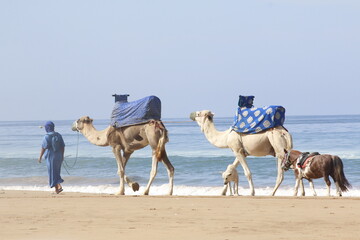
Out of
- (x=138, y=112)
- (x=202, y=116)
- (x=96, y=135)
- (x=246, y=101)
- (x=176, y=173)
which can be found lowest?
(x=176, y=173)

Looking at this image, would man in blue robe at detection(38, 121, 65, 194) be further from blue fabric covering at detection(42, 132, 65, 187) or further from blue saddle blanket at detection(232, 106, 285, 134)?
blue saddle blanket at detection(232, 106, 285, 134)

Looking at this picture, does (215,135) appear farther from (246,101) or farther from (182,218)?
(182,218)

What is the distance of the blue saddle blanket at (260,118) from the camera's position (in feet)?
A: 58.3

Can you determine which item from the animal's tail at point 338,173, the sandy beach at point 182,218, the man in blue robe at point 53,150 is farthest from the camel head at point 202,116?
the animal's tail at point 338,173

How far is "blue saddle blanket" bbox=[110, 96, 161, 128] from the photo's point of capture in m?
18.9

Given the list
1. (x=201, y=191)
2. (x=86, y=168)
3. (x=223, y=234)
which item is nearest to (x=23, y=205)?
(x=223, y=234)

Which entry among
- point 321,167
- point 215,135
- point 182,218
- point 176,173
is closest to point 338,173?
point 321,167

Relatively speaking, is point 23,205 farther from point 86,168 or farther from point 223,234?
point 86,168

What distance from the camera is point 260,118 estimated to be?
17.9 m

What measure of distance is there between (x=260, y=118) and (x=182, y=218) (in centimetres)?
470

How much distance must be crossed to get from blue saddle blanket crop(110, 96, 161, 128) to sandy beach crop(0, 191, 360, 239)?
2.24 meters

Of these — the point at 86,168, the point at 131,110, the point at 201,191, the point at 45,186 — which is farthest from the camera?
the point at 86,168

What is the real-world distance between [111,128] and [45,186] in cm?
781

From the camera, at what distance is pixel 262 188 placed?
24.3m
